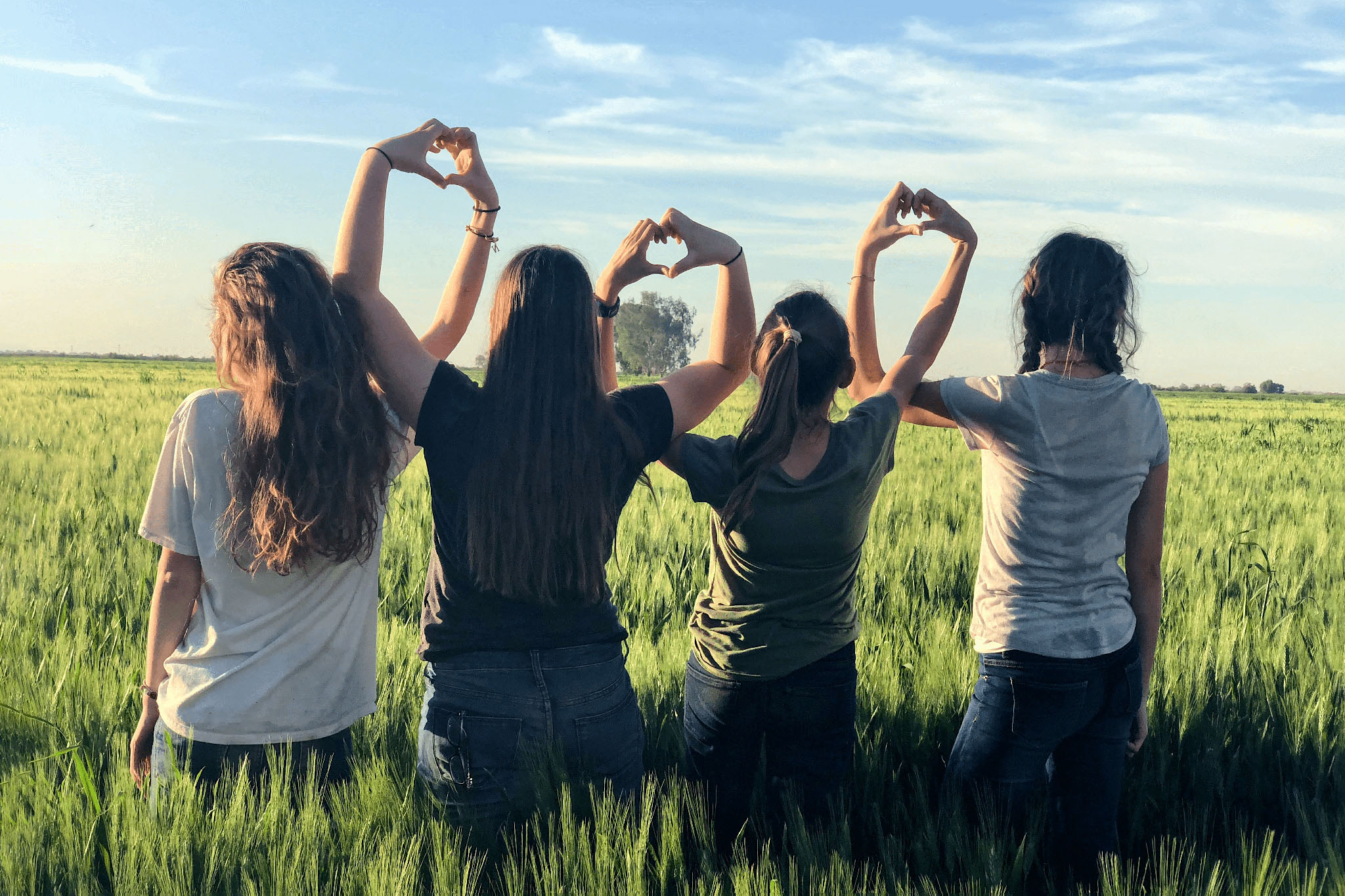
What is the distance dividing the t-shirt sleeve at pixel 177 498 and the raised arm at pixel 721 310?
3.34 feet

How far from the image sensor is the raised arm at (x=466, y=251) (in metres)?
2.24

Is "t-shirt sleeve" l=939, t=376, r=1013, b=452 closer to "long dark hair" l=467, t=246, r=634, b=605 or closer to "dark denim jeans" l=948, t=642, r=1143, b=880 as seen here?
"dark denim jeans" l=948, t=642, r=1143, b=880

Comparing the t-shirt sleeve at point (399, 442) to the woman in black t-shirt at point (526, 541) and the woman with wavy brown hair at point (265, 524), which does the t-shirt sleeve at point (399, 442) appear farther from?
the woman in black t-shirt at point (526, 541)

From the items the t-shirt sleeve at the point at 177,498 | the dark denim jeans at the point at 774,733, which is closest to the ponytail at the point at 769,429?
the dark denim jeans at the point at 774,733

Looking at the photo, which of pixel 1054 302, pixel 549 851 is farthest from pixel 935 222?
pixel 549 851

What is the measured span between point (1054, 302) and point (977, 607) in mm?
731

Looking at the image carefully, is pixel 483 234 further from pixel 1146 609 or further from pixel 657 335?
pixel 657 335

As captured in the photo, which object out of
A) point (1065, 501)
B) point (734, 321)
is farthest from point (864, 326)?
point (1065, 501)

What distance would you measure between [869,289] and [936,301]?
19 centimetres

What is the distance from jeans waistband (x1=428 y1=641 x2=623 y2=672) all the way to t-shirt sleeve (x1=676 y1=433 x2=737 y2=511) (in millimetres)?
402

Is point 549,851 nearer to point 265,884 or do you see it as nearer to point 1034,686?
point 265,884

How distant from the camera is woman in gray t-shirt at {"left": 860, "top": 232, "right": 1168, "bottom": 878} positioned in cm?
192

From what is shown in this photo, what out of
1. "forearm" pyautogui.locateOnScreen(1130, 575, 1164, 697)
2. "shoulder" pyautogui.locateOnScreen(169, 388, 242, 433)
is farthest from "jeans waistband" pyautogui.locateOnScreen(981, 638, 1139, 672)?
"shoulder" pyautogui.locateOnScreen(169, 388, 242, 433)

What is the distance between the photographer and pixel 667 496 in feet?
27.0
